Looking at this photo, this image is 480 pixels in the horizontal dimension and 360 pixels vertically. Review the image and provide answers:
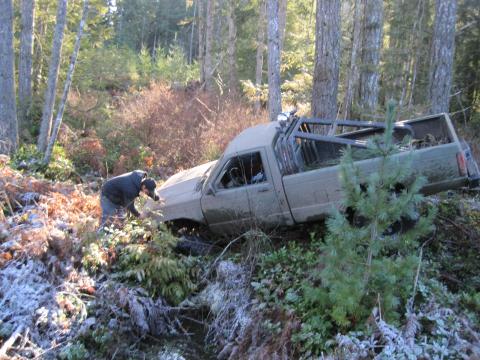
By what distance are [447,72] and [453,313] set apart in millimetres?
10173

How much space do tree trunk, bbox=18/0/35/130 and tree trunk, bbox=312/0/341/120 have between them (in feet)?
34.5

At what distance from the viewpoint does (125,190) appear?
773 cm

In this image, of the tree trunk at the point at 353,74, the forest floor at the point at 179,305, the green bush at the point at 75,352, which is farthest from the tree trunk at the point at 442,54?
the green bush at the point at 75,352

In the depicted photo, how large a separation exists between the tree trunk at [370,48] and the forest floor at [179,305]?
18.6 ft

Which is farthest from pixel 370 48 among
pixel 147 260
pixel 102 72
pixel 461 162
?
pixel 102 72

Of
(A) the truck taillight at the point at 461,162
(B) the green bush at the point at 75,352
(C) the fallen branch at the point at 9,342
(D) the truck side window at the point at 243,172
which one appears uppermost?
(A) the truck taillight at the point at 461,162

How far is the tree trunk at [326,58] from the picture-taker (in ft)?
34.3

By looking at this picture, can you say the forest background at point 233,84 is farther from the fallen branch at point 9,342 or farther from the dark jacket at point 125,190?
the fallen branch at point 9,342

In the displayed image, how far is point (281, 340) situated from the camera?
527 cm

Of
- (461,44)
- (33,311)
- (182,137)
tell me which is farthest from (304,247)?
(461,44)

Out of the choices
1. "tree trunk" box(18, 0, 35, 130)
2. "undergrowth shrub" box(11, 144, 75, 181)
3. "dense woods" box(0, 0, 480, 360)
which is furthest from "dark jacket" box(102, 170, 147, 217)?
"tree trunk" box(18, 0, 35, 130)

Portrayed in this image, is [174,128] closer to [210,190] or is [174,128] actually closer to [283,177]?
[210,190]

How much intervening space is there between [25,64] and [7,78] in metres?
3.97

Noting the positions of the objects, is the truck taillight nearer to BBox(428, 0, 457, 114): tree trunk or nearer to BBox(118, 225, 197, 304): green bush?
BBox(118, 225, 197, 304): green bush
